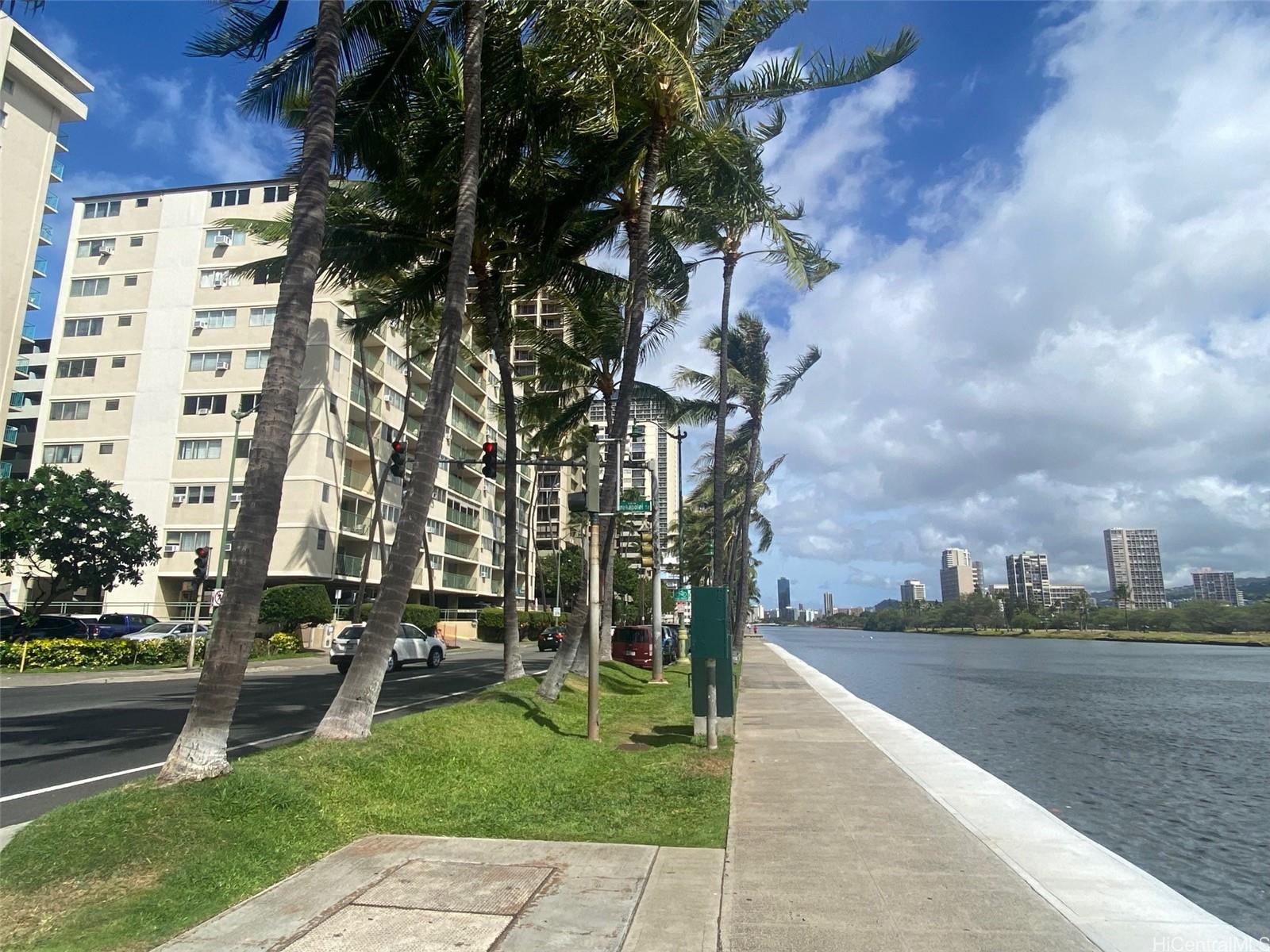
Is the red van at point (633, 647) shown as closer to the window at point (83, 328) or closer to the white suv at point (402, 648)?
the white suv at point (402, 648)

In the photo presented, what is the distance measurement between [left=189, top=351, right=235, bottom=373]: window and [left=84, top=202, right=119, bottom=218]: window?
11.7 meters

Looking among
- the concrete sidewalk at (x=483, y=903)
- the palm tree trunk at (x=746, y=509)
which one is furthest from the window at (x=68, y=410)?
the concrete sidewalk at (x=483, y=903)

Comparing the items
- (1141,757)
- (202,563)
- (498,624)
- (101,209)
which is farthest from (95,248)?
(1141,757)

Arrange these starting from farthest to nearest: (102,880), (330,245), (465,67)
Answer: (330,245) → (465,67) → (102,880)

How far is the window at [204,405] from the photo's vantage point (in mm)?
46344

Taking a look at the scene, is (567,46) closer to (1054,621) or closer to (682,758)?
(682,758)

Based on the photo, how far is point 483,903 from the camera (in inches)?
207

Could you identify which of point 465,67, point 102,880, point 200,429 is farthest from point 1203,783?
point 200,429

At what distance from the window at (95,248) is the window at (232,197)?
7041 mm

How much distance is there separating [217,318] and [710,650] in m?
45.0

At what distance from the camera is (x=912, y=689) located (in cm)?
2945

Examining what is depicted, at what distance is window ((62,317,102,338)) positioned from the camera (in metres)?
48.9

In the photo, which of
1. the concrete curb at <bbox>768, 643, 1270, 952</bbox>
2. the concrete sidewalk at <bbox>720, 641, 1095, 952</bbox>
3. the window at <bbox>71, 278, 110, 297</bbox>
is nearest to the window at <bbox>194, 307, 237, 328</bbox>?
the window at <bbox>71, 278, 110, 297</bbox>

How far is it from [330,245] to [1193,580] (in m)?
212
